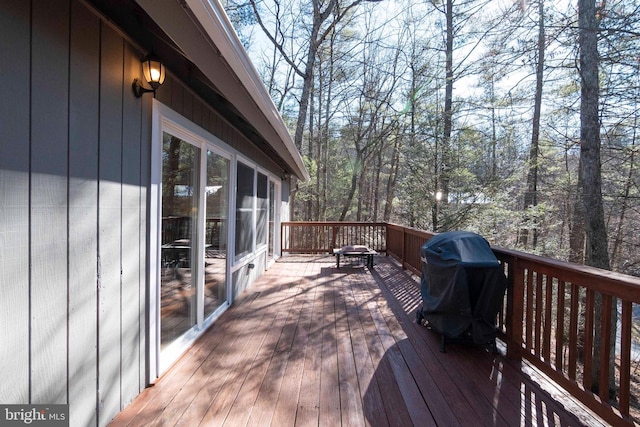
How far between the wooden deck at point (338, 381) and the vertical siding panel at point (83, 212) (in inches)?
17.0

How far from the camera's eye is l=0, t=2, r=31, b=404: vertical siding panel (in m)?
1.07

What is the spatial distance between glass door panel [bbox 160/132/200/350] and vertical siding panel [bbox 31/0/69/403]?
2.75 feet

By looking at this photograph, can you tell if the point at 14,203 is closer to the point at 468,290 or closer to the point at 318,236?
the point at 468,290

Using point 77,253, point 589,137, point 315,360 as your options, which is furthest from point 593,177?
point 77,253

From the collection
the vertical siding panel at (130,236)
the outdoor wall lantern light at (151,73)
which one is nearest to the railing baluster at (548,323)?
the vertical siding panel at (130,236)

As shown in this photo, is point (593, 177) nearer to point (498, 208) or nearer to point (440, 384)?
point (498, 208)

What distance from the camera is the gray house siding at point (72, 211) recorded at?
1113 mm

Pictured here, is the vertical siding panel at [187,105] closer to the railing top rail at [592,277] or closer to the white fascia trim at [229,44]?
the white fascia trim at [229,44]

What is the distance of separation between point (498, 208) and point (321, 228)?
15.7ft

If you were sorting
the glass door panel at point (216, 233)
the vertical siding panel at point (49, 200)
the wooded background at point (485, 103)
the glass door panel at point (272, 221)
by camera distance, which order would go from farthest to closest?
the glass door panel at point (272, 221), the wooded background at point (485, 103), the glass door panel at point (216, 233), the vertical siding panel at point (49, 200)

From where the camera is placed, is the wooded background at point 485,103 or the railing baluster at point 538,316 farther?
the wooded background at point 485,103

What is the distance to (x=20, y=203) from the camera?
3.73 feet

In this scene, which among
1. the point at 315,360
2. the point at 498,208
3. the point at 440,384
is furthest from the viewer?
the point at 498,208

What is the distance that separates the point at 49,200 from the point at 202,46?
3.59ft
